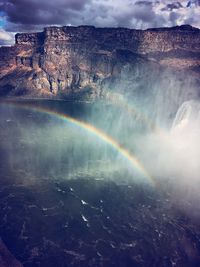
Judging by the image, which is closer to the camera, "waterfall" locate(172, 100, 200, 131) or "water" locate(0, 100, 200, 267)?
"water" locate(0, 100, 200, 267)

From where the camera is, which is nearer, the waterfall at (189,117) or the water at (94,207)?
the water at (94,207)

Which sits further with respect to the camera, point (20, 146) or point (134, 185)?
point (20, 146)

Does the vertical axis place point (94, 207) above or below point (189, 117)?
below

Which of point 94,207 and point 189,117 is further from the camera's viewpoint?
point 189,117

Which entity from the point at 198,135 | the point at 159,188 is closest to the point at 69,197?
the point at 159,188

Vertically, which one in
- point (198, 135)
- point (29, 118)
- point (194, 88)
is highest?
point (194, 88)

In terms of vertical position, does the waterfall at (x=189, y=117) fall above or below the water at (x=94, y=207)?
above

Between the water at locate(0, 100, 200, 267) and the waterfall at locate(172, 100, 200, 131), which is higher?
the waterfall at locate(172, 100, 200, 131)

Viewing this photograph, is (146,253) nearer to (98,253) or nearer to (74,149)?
(98,253)
